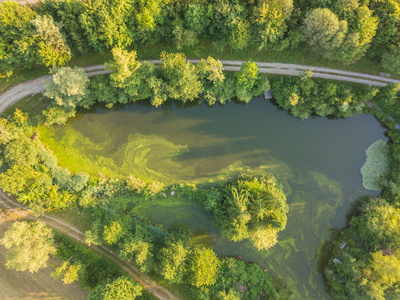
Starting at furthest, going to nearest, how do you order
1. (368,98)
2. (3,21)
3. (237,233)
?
(368,98)
(237,233)
(3,21)

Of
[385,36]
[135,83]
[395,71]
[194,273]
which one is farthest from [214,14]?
[194,273]

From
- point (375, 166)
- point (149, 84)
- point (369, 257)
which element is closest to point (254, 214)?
point (369, 257)

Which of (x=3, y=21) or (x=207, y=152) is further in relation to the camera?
(x=207, y=152)

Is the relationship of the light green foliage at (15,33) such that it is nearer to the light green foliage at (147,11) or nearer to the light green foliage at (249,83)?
the light green foliage at (147,11)

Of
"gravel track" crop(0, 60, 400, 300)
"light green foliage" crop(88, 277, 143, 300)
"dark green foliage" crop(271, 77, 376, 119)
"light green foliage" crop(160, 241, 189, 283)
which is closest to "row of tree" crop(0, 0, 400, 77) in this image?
"gravel track" crop(0, 60, 400, 300)

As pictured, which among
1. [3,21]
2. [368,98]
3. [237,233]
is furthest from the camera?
[368,98]

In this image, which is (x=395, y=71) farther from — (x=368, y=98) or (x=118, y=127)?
(x=118, y=127)

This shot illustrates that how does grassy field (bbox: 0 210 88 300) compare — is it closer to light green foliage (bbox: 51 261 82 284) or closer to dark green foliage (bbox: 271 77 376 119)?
light green foliage (bbox: 51 261 82 284)

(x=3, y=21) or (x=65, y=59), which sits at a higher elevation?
(x=3, y=21)
